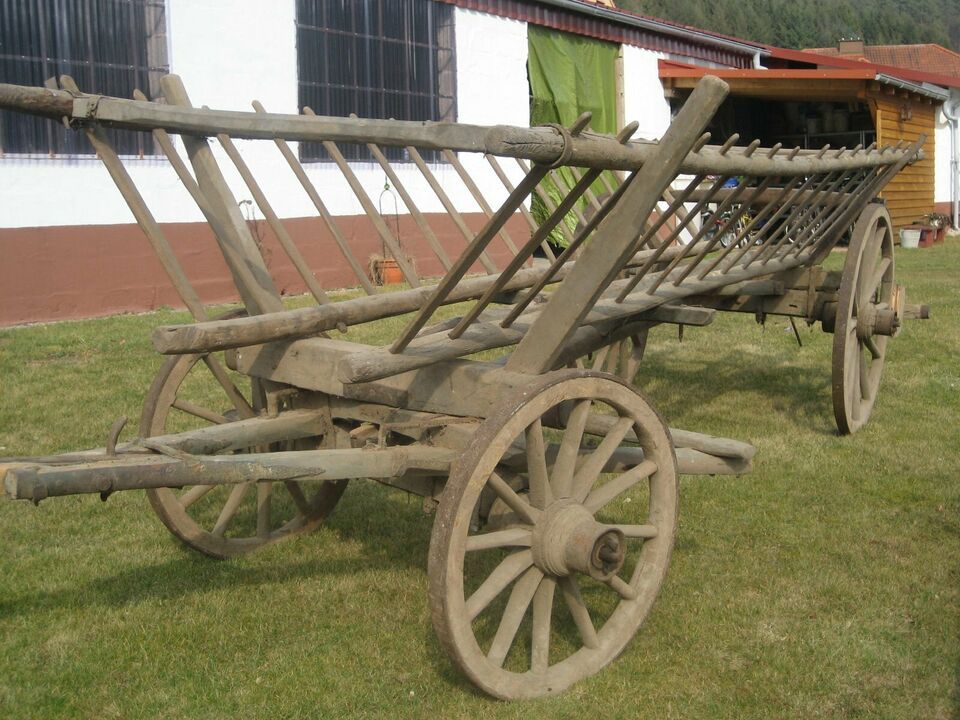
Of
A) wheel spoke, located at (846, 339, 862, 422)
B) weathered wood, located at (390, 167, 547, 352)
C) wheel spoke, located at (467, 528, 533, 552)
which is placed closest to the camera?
weathered wood, located at (390, 167, 547, 352)

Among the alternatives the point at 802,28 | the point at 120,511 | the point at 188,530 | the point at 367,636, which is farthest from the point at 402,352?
the point at 802,28

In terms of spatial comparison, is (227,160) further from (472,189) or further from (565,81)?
(472,189)

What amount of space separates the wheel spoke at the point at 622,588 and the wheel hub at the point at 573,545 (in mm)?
89

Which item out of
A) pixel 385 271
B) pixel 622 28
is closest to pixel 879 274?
pixel 385 271

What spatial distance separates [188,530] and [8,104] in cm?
163

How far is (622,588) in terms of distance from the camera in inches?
114

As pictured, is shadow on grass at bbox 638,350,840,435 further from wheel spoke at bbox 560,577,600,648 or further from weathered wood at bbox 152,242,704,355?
wheel spoke at bbox 560,577,600,648

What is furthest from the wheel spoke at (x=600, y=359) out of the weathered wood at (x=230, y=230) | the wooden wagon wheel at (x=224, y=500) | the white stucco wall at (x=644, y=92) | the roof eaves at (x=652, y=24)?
the white stucco wall at (x=644, y=92)

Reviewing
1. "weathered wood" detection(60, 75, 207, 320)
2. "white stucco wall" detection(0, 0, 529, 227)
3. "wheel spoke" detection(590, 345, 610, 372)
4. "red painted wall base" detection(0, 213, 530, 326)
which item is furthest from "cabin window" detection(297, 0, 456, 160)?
"weathered wood" detection(60, 75, 207, 320)

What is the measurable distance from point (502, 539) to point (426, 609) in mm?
860

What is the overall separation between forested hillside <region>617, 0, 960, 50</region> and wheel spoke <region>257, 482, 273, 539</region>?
64459 millimetres

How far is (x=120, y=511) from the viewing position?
4.30m

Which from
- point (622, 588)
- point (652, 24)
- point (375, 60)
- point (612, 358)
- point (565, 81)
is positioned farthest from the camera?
point (652, 24)

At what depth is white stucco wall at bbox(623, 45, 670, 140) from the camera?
14797mm
